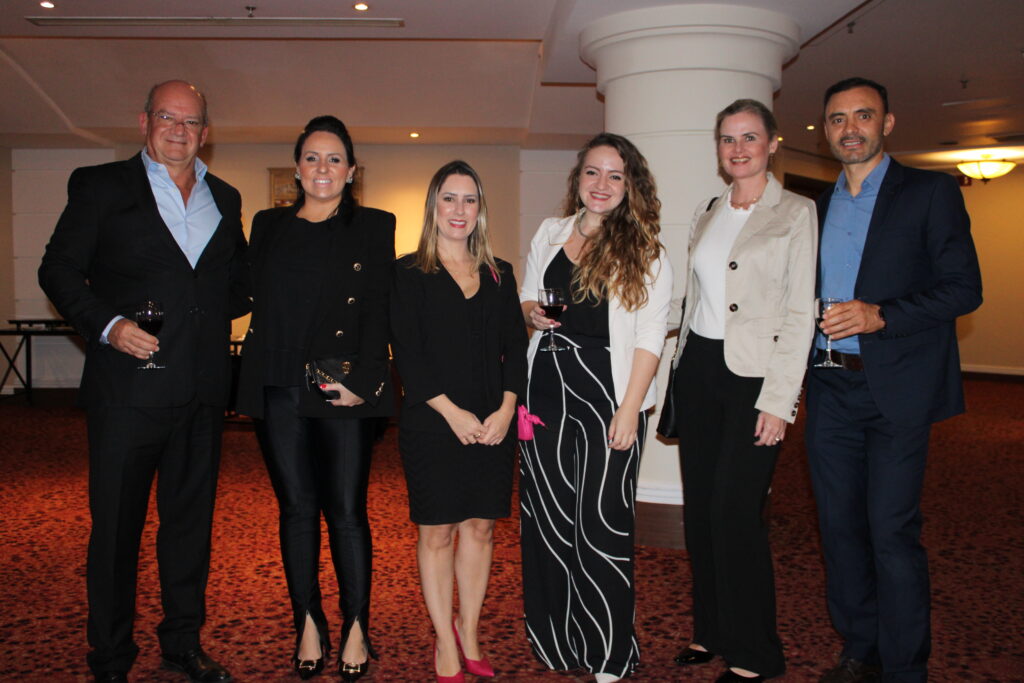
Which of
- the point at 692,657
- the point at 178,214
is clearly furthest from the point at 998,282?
the point at 178,214

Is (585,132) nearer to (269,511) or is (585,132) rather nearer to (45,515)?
(269,511)

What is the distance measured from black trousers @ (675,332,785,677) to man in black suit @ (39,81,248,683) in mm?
1607

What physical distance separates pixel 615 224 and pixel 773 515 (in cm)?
307

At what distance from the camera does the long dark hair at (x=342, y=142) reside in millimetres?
2707

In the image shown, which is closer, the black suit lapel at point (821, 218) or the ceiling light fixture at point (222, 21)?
the black suit lapel at point (821, 218)

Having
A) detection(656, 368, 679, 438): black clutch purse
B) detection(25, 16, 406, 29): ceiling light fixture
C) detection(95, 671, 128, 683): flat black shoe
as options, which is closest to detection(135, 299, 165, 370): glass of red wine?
detection(95, 671, 128, 683): flat black shoe

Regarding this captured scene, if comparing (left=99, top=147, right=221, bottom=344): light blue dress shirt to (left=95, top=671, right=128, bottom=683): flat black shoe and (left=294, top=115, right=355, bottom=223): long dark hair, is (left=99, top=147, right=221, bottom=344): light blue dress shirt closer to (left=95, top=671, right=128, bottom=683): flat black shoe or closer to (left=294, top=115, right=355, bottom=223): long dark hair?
(left=294, top=115, right=355, bottom=223): long dark hair

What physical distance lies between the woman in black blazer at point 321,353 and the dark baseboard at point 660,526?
2149mm

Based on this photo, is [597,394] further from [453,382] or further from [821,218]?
[821,218]

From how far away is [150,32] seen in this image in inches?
244

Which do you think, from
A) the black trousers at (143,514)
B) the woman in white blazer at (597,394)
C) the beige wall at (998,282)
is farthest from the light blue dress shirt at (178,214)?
the beige wall at (998,282)

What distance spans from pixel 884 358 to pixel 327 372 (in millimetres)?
1758

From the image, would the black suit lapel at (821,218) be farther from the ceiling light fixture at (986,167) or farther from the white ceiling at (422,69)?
the ceiling light fixture at (986,167)

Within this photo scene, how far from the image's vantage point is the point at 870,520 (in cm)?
272
